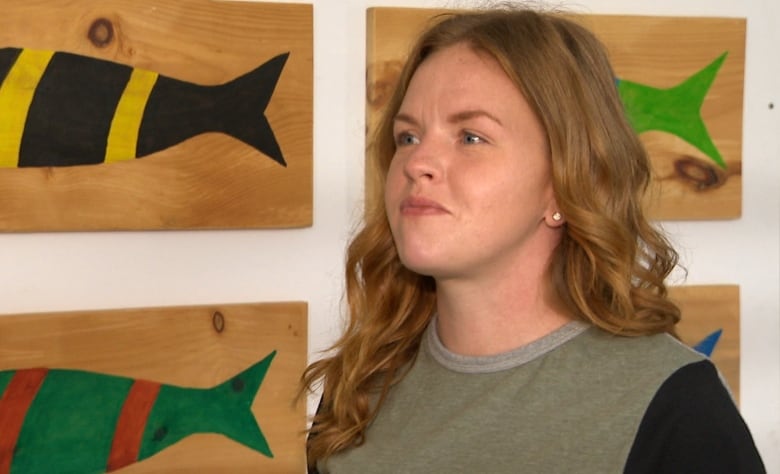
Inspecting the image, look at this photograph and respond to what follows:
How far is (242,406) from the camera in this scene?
2.00 meters

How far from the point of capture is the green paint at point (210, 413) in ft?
6.36

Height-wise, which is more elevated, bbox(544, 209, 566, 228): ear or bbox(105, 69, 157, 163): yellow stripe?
bbox(105, 69, 157, 163): yellow stripe

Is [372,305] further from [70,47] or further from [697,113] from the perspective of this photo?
[697,113]

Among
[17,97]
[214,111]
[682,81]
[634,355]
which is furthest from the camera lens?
Answer: [682,81]

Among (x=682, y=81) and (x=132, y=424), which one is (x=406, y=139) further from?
(x=682, y=81)

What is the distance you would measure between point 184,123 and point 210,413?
46 cm

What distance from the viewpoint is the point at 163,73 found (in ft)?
6.23

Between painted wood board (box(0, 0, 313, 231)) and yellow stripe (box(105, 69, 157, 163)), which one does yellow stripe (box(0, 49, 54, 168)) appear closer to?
painted wood board (box(0, 0, 313, 231))

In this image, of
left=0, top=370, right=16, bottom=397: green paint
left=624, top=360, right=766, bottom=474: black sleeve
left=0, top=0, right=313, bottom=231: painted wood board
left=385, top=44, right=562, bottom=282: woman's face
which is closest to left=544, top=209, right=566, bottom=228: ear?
left=385, top=44, right=562, bottom=282: woman's face

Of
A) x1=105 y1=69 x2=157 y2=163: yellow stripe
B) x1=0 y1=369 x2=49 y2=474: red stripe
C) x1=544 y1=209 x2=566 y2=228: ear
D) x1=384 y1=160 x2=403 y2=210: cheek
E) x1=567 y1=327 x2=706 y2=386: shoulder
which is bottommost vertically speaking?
x1=0 y1=369 x2=49 y2=474: red stripe

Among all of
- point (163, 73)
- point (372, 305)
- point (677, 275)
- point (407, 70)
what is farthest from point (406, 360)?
point (677, 275)

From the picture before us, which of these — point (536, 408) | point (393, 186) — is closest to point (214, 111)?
point (393, 186)

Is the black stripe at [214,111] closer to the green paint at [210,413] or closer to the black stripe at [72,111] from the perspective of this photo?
the black stripe at [72,111]

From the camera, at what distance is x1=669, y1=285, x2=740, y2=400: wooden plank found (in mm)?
2225
